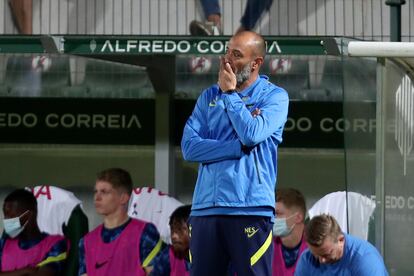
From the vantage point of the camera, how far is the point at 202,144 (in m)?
5.62

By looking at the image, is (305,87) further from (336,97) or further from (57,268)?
(57,268)

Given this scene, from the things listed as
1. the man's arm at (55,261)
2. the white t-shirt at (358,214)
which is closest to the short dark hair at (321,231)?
the white t-shirt at (358,214)

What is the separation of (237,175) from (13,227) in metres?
4.47

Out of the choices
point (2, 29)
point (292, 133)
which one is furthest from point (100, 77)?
point (292, 133)

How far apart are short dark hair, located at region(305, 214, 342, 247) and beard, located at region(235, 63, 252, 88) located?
1876 mm

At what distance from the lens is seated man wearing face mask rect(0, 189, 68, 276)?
31.7 ft

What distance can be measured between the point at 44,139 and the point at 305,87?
2407 mm

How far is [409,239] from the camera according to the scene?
713 centimetres

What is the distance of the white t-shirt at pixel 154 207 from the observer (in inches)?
387

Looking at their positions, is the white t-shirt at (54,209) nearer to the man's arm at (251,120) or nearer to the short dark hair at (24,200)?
the short dark hair at (24,200)

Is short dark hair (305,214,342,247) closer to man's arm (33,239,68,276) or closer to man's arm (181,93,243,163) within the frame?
man's arm (181,93,243,163)

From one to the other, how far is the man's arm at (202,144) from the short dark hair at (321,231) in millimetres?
1761

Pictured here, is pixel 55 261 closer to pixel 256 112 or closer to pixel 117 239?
pixel 117 239

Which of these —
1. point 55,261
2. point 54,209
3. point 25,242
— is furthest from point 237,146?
point 54,209
